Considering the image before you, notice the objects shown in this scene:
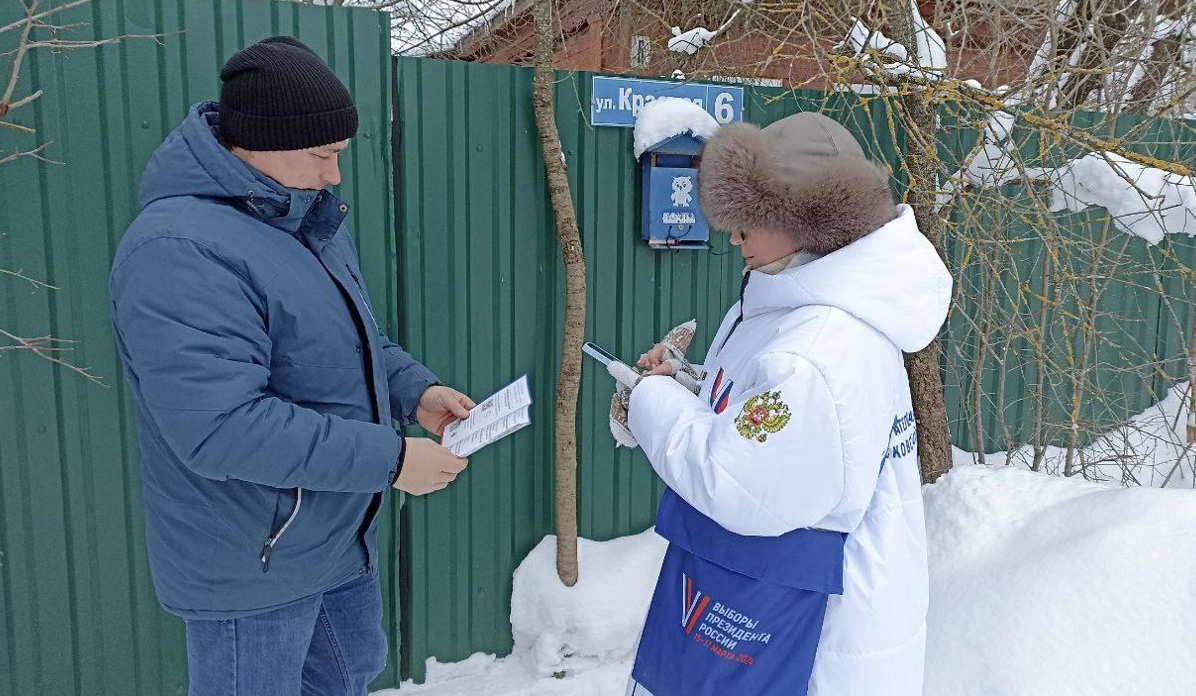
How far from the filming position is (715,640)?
5.42 ft

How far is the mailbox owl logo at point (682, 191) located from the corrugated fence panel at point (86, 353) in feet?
4.74

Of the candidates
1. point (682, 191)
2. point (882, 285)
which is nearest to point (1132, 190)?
point (682, 191)

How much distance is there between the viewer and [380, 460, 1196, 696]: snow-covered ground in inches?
89.2

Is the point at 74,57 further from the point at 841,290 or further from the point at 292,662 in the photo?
the point at 841,290

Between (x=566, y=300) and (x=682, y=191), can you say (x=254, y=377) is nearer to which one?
(x=566, y=300)

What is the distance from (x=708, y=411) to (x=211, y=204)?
3.47 ft

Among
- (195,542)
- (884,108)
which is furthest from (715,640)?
(884,108)

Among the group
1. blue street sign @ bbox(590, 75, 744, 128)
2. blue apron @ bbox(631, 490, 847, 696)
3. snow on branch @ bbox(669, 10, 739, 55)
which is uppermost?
snow on branch @ bbox(669, 10, 739, 55)

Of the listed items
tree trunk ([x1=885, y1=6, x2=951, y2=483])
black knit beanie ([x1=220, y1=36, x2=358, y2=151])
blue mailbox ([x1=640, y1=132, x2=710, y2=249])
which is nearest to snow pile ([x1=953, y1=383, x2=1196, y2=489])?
tree trunk ([x1=885, y1=6, x2=951, y2=483])

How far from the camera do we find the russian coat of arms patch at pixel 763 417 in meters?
1.49

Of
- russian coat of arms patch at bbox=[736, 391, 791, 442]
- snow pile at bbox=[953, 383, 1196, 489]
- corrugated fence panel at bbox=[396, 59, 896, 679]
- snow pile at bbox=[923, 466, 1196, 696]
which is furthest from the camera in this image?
snow pile at bbox=[953, 383, 1196, 489]

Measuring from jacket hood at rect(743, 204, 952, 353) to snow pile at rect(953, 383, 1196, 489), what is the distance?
3.06 m

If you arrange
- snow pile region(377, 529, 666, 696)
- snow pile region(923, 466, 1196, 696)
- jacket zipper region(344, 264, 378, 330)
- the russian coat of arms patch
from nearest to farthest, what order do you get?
1. the russian coat of arms patch
2. jacket zipper region(344, 264, 378, 330)
3. snow pile region(923, 466, 1196, 696)
4. snow pile region(377, 529, 666, 696)

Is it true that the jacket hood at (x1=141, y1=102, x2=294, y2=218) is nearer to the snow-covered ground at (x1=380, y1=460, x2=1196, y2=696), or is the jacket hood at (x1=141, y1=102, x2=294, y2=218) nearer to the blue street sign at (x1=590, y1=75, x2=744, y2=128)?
the blue street sign at (x1=590, y1=75, x2=744, y2=128)
